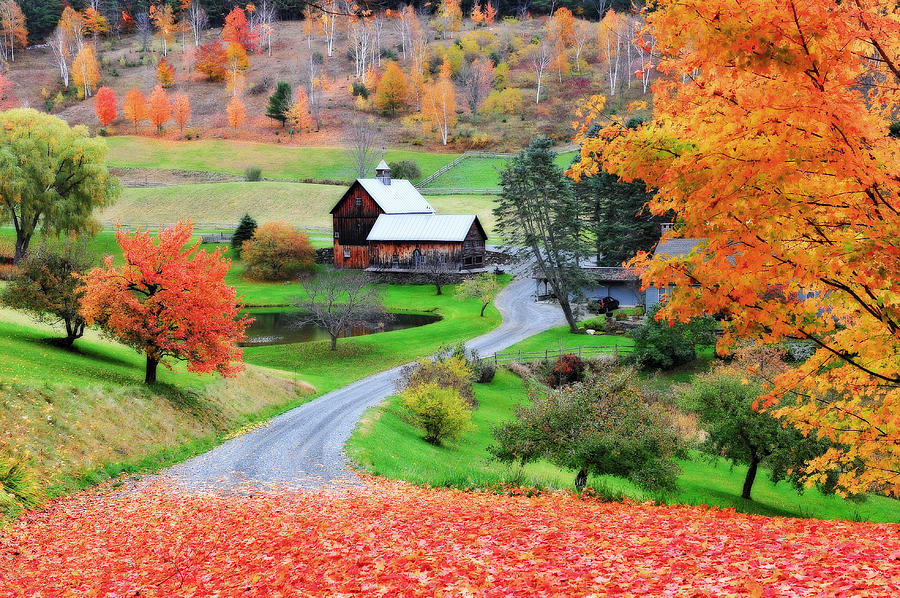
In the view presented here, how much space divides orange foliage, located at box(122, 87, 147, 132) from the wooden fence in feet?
319

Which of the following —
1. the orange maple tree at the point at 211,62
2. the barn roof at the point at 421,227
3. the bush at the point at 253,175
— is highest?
the orange maple tree at the point at 211,62

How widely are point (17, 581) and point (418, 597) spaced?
23.0 feet

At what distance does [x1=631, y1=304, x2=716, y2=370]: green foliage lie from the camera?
4225cm

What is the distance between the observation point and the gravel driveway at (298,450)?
1938 cm

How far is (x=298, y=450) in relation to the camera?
22828 mm

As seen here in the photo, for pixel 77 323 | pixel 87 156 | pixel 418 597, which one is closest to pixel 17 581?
pixel 418 597

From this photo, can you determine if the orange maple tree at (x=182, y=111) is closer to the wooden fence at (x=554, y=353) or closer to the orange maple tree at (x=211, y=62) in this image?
the orange maple tree at (x=211, y=62)

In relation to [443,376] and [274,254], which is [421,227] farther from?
[443,376]

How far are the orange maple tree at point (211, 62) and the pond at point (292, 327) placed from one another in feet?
300

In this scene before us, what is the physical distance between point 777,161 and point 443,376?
84.4 ft

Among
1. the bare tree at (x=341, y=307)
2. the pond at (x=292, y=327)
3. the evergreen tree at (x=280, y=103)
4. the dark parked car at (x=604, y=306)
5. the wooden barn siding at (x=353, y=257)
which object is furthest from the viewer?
the evergreen tree at (x=280, y=103)

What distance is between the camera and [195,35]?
149 meters

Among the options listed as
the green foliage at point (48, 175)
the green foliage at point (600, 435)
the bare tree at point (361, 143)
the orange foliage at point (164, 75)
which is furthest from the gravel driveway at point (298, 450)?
the orange foliage at point (164, 75)

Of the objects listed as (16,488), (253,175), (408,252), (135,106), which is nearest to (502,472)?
(16,488)
